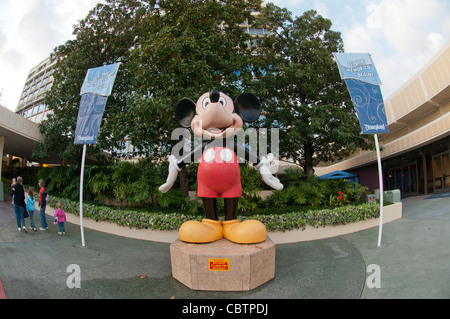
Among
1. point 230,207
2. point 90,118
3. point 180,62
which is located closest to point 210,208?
point 230,207

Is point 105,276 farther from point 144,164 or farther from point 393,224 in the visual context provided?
point 393,224

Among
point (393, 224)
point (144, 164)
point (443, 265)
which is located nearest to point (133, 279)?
point (443, 265)

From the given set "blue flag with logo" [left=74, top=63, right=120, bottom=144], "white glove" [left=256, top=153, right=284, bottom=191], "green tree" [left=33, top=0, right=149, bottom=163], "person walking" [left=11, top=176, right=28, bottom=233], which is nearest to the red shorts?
"white glove" [left=256, top=153, right=284, bottom=191]

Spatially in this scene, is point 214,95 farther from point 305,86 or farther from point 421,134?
point 421,134

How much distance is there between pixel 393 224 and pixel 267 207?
12.9 feet

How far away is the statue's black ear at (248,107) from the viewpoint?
5.11 m

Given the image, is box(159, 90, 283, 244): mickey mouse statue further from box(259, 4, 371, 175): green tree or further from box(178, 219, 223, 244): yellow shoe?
box(259, 4, 371, 175): green tree

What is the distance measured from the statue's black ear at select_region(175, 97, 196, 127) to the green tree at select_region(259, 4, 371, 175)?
533 centimetres

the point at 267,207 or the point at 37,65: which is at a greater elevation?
the point at 37,65

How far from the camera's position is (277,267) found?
4930 mm

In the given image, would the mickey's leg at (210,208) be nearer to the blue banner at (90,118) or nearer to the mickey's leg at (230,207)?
the mickey's leg at (230,207)

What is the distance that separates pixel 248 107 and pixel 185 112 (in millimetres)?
1308

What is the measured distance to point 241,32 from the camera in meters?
9.27
